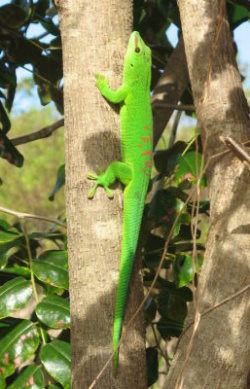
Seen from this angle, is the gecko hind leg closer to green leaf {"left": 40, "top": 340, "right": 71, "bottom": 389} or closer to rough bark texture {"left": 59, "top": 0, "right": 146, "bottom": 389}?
rough bark texture {"left": 59, "top": 0, "right": 146, "bottom": 389}

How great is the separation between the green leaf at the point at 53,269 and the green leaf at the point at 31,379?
0.28m

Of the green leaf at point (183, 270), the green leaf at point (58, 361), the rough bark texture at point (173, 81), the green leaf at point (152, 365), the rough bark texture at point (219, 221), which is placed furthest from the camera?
the rough bark texture at point (173, 81)

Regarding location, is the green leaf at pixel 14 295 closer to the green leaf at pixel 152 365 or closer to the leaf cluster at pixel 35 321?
the leaf cluster at pixel 35 321

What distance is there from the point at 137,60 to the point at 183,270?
95 centimetres

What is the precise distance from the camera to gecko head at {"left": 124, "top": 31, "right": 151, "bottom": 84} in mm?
2396

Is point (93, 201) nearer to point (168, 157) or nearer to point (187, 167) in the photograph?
point (187, 167)

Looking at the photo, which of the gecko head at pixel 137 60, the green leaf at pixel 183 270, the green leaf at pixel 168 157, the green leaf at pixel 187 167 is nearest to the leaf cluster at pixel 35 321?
the green leaf at pixel 183 270

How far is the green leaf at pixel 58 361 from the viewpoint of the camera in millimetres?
1792

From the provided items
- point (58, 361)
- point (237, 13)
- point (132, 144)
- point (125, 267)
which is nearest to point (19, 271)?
point (58, 361)

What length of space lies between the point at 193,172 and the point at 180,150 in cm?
34

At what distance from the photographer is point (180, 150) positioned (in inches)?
101

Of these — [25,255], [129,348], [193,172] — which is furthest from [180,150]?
[129,348]

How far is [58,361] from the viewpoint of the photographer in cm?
182

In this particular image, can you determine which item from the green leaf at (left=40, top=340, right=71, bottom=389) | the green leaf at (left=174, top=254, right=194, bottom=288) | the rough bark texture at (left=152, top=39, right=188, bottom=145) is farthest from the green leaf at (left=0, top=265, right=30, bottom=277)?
the rough bark texture at (left=152, top=39, right=188, bottom=145)
